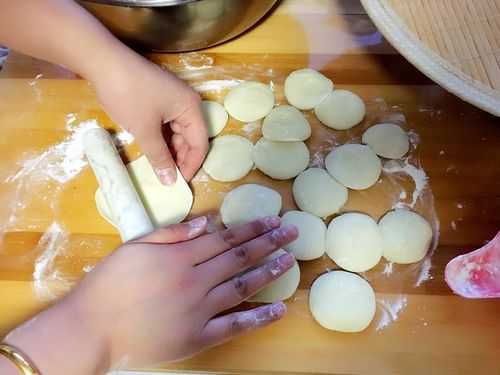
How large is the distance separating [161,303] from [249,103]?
0.45 metres

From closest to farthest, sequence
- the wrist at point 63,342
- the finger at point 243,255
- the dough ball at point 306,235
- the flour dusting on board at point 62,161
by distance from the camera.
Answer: the wrist at point 63,342, the finger at point 243,255, the dough ball at point 306,235, the flour dusting on board at point 62,161

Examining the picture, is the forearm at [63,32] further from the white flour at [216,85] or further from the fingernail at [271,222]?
the fingernail at [271,222]

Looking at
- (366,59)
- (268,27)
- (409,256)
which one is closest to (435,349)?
(409,256)

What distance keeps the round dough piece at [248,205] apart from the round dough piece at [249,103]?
0.53ft

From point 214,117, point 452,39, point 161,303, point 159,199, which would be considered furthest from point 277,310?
point 452,39

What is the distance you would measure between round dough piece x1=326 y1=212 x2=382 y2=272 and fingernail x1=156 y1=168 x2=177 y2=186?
0.28 metres

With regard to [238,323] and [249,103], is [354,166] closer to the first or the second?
[249,103]

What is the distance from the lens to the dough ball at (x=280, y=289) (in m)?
0.89

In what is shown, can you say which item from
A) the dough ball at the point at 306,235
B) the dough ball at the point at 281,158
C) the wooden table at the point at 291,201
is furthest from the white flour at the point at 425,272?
the dough ball at the point at 281,158

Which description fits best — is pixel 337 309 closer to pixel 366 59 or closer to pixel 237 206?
pixel 237 206

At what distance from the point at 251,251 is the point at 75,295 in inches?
10.1

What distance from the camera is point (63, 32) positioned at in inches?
35.3

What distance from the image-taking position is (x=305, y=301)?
0.90 metres

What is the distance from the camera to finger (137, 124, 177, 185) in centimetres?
92
